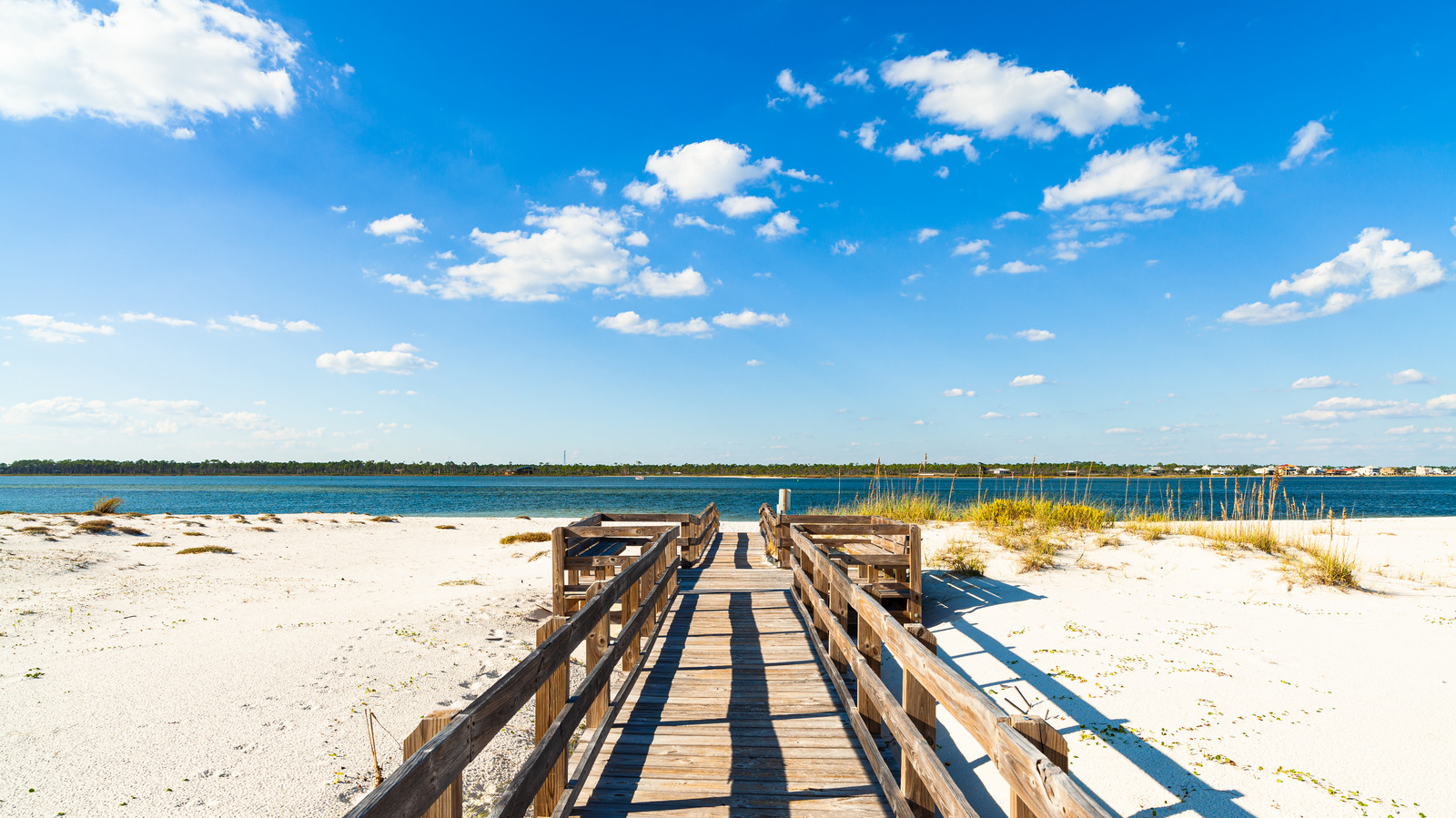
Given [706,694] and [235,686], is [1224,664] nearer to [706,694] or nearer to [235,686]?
[706,694]

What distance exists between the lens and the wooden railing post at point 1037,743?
220 centimetres

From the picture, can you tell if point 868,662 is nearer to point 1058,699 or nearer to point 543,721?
point 543,721

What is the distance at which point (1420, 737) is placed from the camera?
5.57 meters

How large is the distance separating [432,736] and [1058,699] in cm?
677

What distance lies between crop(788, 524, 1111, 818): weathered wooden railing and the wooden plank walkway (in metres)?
0.25

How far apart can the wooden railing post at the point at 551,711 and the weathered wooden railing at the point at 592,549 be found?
4.22 meters

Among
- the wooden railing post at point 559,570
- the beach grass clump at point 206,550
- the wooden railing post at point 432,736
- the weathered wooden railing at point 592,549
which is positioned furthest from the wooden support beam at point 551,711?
the beach grass clump at point 206,550

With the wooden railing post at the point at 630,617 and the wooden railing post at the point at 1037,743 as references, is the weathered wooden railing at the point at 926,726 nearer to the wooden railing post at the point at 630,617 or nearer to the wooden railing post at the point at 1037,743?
the wooden railing post at the point at 1037,743

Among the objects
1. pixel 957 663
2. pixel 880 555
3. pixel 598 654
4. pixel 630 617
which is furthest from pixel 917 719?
pixel 880 555

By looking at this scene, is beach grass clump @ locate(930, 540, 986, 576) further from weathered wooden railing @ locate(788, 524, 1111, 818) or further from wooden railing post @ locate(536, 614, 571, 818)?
wooden railing post @ locate(536, 614, 571, 818)

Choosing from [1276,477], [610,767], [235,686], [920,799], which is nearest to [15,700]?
[235,686]

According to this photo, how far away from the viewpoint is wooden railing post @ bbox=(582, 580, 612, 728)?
4.55 m

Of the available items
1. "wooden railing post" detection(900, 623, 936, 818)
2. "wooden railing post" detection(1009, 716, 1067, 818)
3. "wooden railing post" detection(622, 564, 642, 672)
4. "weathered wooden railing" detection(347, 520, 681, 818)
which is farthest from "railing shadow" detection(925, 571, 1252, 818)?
"weathered wooden railing" detection(347, 520, 681, 818)

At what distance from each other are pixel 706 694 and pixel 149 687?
253 inches
